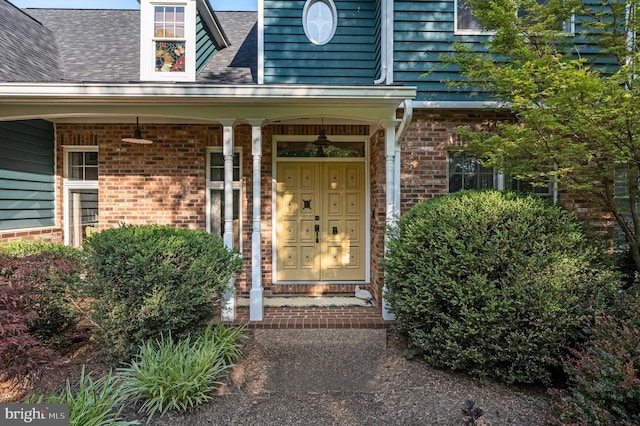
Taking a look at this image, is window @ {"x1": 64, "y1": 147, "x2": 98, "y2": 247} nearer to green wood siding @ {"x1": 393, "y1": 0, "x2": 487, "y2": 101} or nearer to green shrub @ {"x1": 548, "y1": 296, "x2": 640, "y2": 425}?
green wood siding @ {"x1": 393, "y1": 0, "x2": 487, "y2": 101}

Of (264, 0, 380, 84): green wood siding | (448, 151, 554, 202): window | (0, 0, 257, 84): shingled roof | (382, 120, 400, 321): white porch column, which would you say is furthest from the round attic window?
(448, 151, 554, 202): window

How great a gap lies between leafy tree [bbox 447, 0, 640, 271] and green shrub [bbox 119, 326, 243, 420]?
3.82 m

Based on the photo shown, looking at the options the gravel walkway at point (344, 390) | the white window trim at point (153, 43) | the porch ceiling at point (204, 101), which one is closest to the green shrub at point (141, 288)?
the gravel walkway at point (344, 390)

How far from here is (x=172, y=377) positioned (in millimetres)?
3285

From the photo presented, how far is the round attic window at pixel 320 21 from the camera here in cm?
629

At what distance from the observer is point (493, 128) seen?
5.66 m

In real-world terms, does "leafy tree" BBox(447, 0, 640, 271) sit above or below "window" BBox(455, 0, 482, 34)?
below

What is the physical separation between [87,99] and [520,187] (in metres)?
6.14

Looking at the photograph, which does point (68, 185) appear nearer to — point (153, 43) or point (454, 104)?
point (153, 43)

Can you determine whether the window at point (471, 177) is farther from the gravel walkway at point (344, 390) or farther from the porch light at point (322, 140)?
the gravel walkway at point (344, 390)

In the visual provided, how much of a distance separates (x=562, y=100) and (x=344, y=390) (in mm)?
3631

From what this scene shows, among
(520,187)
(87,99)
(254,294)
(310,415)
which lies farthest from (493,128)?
(87,99)

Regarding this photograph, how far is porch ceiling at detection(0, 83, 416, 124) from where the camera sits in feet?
15.1

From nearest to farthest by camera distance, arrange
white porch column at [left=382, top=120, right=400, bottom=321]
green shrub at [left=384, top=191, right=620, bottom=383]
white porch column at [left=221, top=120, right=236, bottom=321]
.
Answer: green shrub at [left=384, top=191, right=620, bottom=383]
white porch column at [left=221, top=120, right=236, bottom=321]
white porch column at [left=382, top=120, right=400, bottom=321]
